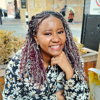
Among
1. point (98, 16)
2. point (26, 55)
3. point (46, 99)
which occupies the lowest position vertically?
point (46, 99)

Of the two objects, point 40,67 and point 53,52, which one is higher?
point 53,52

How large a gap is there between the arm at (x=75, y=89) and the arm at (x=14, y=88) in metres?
0.14

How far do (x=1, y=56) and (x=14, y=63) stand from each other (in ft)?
2.81

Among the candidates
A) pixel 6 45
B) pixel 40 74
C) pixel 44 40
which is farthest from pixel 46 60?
pixel 6 45

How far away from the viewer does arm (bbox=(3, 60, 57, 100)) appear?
1.01 m

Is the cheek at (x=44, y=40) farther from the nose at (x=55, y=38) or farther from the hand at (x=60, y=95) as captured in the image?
the hand at (x=60, y=95)

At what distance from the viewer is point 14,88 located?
1.02 m

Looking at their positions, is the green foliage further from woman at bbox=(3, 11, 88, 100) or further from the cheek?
the cheek

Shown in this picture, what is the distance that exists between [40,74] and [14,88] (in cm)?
27

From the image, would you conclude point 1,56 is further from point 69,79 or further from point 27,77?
point 69,79

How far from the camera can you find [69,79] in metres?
0.99

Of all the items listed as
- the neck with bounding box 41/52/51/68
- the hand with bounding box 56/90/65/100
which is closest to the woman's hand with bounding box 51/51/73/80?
the neck with bounding box 41/52/51/68

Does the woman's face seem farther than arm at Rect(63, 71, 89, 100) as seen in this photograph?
No

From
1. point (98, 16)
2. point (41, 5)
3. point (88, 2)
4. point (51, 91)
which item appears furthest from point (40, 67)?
point (41, 5)
